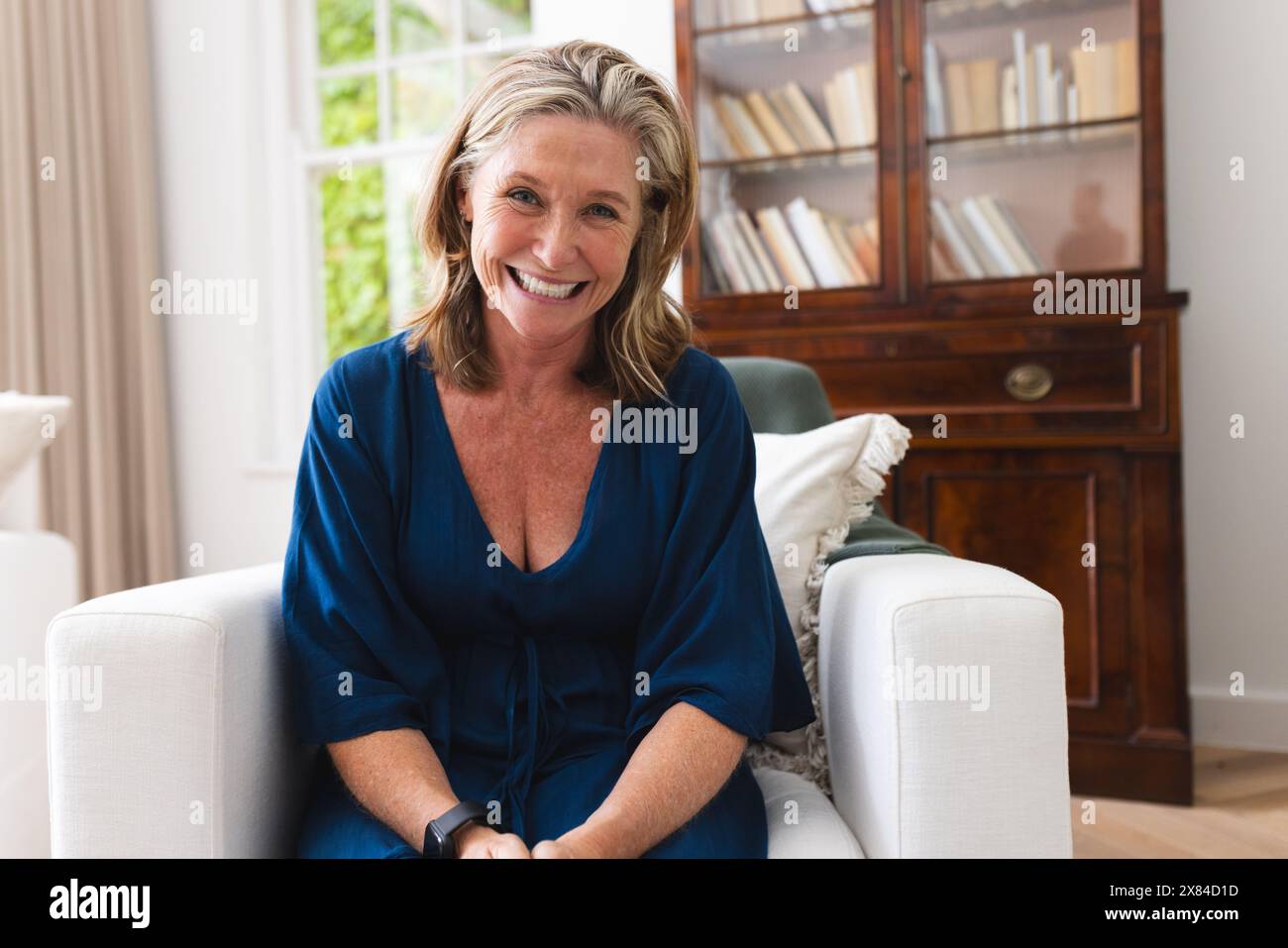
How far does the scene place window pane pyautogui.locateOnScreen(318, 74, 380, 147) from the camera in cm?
349

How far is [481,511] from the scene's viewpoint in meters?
1.12

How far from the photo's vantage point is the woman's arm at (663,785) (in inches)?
36.2

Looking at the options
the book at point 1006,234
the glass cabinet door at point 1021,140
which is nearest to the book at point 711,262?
the glass cabinet door at point 1021,140

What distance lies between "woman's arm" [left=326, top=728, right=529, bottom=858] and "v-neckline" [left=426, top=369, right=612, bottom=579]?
7.6 inches

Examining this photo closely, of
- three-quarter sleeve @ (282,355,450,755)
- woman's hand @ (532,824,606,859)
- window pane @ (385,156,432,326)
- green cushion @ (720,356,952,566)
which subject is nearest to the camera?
woman's hand @ (532,824,606,859)

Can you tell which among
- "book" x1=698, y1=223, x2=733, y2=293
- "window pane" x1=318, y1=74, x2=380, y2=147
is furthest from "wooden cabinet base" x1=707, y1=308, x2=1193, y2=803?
"window pane" x1=318, y1=74, x2=380, y2=147

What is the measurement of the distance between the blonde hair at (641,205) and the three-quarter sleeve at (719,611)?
91 mm

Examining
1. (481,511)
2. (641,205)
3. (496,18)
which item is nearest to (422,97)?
(496,18)

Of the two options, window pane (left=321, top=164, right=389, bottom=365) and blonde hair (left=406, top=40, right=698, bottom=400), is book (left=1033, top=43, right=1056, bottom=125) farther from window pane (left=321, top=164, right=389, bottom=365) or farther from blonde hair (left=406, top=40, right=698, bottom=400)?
window pane (left=321, top=164, right=389, bottom=365)

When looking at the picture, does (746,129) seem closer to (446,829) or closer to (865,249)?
(865,249)

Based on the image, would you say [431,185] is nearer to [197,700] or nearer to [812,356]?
[197,700]

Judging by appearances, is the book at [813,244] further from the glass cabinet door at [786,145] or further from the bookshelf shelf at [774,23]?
the bookshelf shelf at [774,23]

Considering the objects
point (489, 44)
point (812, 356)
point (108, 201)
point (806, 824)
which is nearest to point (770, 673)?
point (806, 824)

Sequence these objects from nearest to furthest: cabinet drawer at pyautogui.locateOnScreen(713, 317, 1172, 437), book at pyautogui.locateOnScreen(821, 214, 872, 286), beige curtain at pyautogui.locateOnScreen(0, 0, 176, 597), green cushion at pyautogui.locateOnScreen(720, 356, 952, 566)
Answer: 1. green cushion at pyautogui.locateOnScreen(720, 356, 952, 566)
2. cabinet drawer at pyautogui.locateOnScreen(713, 317, 1172, 437)
3. book at pyautogui.locateOnScreen(821, 214, 872, 286)
4. beige curtain at pyautogui.locateOnScreen(0, 0, 176, 597)
